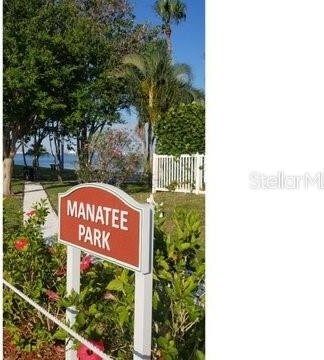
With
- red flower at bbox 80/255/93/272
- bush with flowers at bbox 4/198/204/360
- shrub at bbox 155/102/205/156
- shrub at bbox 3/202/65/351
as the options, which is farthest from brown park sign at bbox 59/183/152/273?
shrub at bbox 155/102/205/156

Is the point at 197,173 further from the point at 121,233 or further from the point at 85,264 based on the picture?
the point at 121,233

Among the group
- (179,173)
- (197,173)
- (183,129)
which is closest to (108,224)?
(197,173)

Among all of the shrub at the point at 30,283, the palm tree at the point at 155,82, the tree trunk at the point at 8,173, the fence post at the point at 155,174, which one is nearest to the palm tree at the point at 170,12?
the palm tree at the point at 155,82

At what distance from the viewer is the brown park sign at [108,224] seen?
3.32 ft

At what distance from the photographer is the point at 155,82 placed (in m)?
8.41

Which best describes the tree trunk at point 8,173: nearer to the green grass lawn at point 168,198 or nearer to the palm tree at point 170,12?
the green grass lawn at point 168,198

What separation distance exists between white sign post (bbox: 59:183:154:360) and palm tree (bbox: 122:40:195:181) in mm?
7109

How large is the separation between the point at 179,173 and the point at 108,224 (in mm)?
7312
